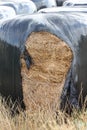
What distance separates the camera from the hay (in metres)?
3.60

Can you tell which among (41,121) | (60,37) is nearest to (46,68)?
(60,37)

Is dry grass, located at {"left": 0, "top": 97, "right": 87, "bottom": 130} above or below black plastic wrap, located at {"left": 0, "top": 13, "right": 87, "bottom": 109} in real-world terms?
below

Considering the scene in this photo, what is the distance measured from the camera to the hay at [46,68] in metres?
3.60

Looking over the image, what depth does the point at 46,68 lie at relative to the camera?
363 centimetres

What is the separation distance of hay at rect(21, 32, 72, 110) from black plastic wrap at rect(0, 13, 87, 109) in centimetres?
6

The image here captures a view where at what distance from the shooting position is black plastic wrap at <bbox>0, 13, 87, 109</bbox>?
12.1 ft

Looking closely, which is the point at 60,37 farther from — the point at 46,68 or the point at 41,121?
the point at 41,121

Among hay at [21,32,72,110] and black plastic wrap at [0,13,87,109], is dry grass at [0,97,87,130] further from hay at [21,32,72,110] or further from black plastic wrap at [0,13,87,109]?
black plastic wrap at [0,13,87,109]

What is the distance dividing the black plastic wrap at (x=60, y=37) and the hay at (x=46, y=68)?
0.06 meters

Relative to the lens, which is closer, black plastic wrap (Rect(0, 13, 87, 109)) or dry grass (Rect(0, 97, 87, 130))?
dry grass (Rect(0, 97, 87, 130))

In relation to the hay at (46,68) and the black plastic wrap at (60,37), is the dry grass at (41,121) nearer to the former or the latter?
the hay at (46,68)

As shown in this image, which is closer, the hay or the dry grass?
the dry grass

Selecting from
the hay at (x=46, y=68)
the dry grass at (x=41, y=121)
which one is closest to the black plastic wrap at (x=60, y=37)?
the hay at (x=46, y=68)

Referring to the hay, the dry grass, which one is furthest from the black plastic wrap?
the dry grass
